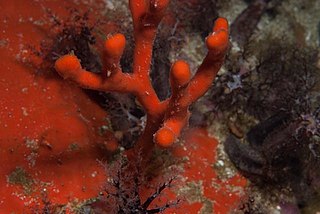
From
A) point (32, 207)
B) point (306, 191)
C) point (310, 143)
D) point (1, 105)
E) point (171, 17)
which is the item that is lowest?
point (306, 191)

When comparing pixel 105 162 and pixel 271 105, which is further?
pixel 271 105

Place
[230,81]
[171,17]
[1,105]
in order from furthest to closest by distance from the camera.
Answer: [171,17] → [230,81] → [1,105]

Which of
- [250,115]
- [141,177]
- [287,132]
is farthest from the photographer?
[250,115]

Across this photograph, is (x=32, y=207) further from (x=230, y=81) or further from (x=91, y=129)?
(x=230, y=81)

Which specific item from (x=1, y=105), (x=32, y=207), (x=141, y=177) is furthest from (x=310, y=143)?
(x=1, y=105)

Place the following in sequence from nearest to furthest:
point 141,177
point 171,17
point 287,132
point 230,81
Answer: point 141,177, point 287,132, point 230,81, point 171,17

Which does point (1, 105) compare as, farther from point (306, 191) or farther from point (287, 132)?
point (306, 191)

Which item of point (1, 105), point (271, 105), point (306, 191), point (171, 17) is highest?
point (171, 17)

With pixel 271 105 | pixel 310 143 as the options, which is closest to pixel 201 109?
pixel 271 105

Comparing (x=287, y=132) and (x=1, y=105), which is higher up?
(x=1, y=105)

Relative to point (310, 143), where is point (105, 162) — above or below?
above
